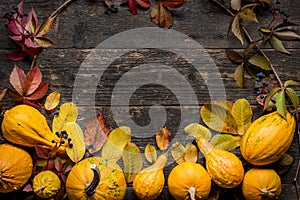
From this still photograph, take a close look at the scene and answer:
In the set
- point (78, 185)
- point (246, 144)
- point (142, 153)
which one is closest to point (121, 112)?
point (142, 153)

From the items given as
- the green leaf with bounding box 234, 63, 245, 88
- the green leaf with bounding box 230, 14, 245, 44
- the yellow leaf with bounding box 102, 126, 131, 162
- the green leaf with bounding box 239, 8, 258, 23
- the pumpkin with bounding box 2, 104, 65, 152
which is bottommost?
the yellow leaf with bounding box 102, 126, 131, 162

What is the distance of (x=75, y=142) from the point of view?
4.05 ft

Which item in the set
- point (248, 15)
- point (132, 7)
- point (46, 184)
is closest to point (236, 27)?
point (248, 15)

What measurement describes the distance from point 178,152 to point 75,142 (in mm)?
265

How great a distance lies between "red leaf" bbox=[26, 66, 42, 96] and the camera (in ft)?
4.08

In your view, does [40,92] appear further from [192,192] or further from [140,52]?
[192,192]

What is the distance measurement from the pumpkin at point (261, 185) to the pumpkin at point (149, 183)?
21 centimetres

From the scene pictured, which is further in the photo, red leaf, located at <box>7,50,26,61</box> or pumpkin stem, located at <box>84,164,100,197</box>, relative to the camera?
red leaf, located at <box>7,50,26,61</box>

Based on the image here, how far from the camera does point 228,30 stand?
50.1 inches

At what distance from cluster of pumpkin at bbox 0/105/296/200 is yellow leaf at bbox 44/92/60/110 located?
0.04 m

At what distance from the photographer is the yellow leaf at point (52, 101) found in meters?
1.26

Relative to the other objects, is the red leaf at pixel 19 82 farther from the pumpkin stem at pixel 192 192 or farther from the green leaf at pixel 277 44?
the green leaf at pixel 277 44

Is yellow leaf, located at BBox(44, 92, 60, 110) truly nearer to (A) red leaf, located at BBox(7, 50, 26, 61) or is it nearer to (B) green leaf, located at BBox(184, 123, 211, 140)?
(A) red leaf, located at BBox(7, 50, 26, 61)

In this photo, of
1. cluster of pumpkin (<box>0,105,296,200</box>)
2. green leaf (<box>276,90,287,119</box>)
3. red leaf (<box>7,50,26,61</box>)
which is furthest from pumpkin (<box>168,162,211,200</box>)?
red leaf (<box>7,50,26,61</box>)
